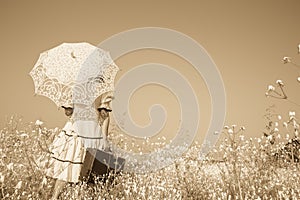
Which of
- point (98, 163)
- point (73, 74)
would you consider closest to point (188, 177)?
point (98, 163)

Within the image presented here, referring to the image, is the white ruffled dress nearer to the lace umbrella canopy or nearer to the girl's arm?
the girl's arm

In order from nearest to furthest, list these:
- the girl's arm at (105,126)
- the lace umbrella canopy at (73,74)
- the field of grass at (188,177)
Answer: the field of grass at (188,177) < the girl's arm at (105,126) < the lace umbrella canopy at (73,74)

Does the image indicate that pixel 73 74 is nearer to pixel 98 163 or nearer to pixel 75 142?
pixel 75 142

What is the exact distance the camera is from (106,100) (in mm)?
5250

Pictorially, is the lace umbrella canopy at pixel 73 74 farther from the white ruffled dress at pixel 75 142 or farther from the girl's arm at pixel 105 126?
the girl's arm at pixel 105 126

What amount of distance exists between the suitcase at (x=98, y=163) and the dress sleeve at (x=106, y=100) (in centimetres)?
77

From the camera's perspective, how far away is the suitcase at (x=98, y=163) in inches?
181

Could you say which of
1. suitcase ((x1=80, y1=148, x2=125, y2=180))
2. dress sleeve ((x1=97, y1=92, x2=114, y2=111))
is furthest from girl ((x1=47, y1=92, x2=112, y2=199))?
suitcase ((x1=80, y1=148, x2=125, y2=180))

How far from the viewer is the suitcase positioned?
4.59m

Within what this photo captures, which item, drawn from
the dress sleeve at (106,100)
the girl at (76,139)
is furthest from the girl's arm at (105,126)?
the dress sleeve at (106,100)

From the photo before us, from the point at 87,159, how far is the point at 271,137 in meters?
2.52

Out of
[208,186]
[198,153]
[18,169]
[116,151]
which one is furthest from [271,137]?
[18,169]

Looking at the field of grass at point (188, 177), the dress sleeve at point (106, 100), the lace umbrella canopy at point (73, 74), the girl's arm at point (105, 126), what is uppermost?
the lace umbrella canopy at point (73, 74)

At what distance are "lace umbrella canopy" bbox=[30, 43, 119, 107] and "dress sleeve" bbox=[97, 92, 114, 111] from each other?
0.10 metres
